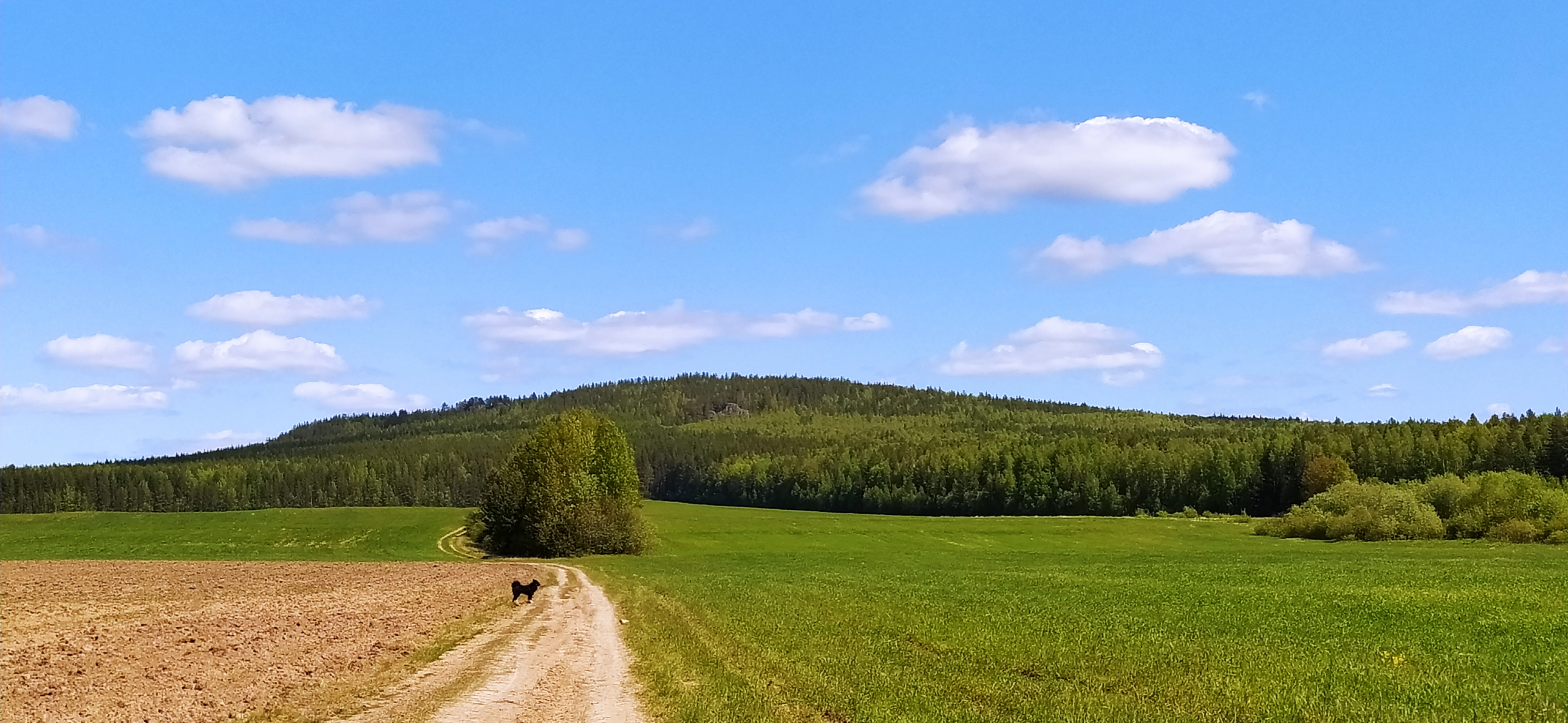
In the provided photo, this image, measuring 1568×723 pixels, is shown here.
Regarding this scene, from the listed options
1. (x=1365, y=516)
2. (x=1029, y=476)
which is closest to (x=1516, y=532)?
(x=1365, y=516)

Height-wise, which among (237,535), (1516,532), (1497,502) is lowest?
(1516,532)

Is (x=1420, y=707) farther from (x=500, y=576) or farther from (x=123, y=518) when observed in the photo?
(x=123, y=518)

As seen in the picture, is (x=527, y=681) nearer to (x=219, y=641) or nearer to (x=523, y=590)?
(x=219, y=641)

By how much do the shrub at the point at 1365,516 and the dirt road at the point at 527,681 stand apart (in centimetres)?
8335

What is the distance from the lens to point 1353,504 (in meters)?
95.9

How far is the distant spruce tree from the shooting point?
80625 mm

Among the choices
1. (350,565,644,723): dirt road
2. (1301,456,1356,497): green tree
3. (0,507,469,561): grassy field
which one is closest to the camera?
(350,565,644,723): dirt road

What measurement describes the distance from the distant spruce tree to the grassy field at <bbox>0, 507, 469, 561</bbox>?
5.63 m

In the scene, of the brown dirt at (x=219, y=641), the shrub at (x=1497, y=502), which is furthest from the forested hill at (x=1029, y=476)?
the brown dirt at (x=219, y=641)

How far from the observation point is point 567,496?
80.3 m

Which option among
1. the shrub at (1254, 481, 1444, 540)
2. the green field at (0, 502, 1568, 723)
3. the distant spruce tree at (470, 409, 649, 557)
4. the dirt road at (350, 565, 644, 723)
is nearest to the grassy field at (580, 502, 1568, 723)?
the green field at (0, 502, 1568, 723)

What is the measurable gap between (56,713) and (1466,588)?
37.2 meters

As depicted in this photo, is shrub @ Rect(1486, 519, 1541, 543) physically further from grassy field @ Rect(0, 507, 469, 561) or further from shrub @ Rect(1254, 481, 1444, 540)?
Answer: grassy field @ Rect(0, 507, 469, 561)

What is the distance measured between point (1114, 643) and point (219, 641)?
19.1 metres
